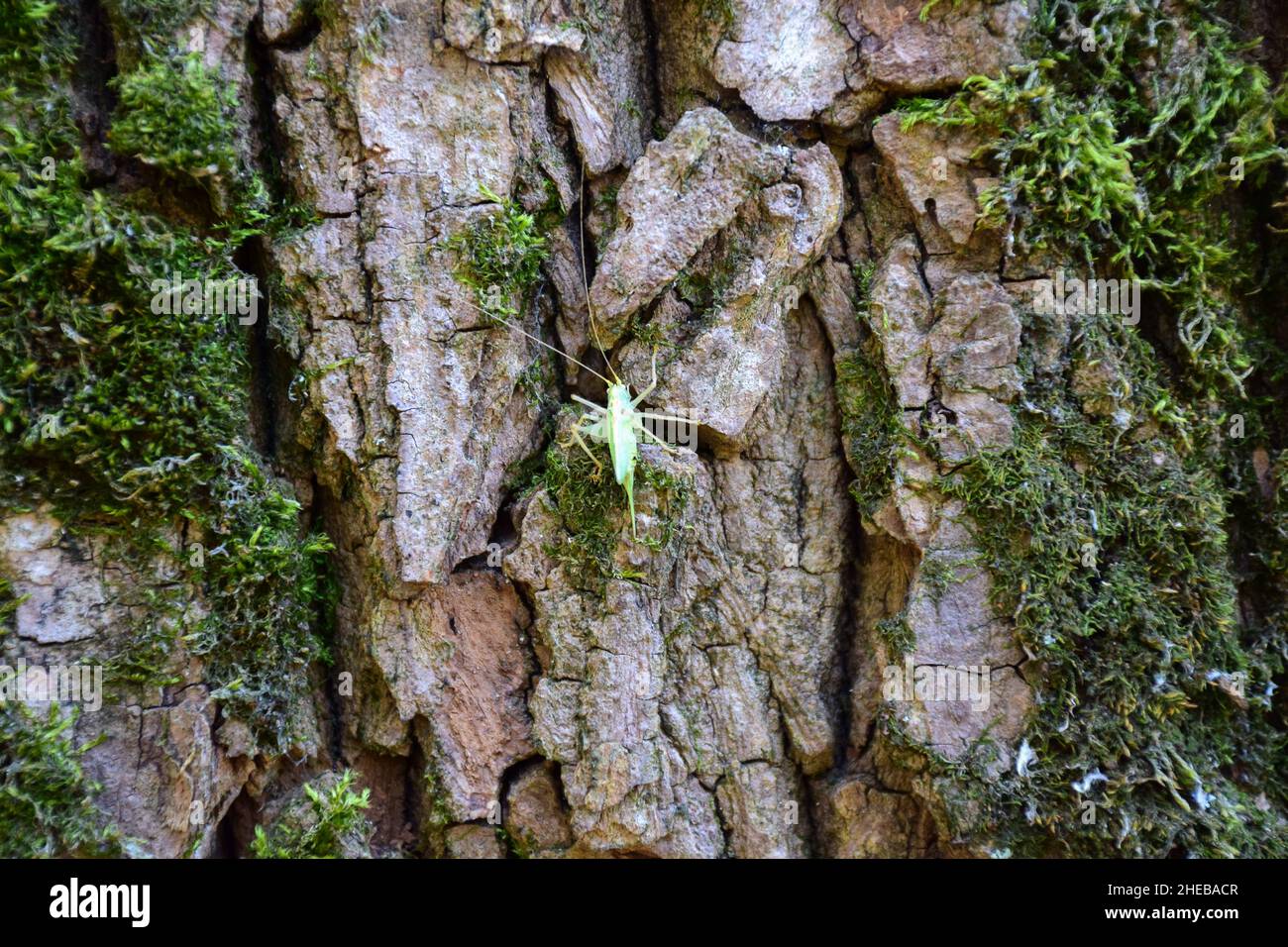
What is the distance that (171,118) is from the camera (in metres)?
2.29

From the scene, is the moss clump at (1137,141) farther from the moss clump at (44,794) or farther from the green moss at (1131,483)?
the moss clump at (44,794)

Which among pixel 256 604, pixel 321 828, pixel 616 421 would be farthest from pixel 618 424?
pixel 321 828

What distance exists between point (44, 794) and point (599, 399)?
6.80 feet

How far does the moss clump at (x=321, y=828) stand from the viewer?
7.86 feet

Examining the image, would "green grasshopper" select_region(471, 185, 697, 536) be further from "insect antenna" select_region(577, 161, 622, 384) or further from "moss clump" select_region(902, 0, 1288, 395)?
"moss clump" select_region(902, 0, 1288, 395)

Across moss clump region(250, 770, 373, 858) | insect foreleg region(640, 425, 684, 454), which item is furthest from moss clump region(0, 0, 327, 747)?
insect foreleg region(640, 425, 684, 454)

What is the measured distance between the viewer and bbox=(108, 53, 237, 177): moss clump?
2.26 meters

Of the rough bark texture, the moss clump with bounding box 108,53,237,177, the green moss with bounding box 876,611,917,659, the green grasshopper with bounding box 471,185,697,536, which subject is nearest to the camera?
the moss clump with bounding box 108,53,237,177

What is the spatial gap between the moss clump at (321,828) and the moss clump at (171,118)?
6.63 feet

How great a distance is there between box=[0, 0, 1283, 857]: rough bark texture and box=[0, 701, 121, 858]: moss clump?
0.09 meters

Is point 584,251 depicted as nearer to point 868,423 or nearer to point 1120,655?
point 868,423

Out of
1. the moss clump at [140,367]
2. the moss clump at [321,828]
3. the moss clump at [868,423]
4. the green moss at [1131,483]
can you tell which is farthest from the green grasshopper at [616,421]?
the moss clump at [321,828]

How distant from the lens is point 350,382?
2.50 metres

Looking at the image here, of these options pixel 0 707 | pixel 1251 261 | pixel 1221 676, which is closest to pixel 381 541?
pixel 0 707
